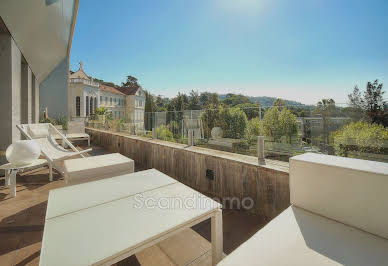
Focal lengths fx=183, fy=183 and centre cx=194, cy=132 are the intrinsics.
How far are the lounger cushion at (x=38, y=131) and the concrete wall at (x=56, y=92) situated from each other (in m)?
8.97

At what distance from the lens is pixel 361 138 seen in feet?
7.73

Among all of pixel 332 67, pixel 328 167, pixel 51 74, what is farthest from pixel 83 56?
pixel 332 67

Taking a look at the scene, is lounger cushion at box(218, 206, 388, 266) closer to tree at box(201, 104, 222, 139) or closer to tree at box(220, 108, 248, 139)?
tree at box(220, 108, 248, 139)

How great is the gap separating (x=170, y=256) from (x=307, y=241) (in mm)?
1092

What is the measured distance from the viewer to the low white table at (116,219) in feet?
3.15

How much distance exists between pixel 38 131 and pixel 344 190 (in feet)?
18.1

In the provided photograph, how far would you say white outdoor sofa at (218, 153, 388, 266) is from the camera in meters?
0.95

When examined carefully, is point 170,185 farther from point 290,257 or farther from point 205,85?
point 205,85

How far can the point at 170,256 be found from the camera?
1582 millimetres

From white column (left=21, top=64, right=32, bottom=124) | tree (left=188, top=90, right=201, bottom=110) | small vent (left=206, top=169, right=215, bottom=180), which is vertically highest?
tree (left=188, top=90, right=201, bottom=110)

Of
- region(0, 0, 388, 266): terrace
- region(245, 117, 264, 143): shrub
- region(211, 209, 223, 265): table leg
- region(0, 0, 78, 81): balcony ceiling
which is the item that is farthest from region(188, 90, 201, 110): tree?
region(211, 209, 223, 265): table leg

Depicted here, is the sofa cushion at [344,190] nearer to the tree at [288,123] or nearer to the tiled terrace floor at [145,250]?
the tiled terrace floor at [145,250]

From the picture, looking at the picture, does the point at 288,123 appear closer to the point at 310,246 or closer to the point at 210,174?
the point at 210,174

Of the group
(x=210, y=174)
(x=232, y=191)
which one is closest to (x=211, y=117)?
(x=210, y=174)
